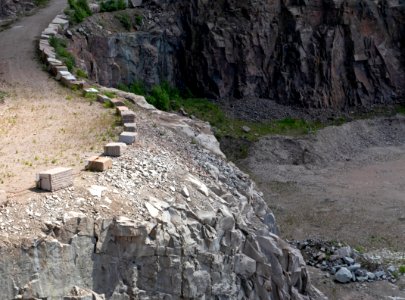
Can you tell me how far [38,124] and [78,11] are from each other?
1981cm

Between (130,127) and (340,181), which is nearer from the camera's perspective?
(130,127)

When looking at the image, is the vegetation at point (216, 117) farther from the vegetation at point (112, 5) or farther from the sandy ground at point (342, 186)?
the vegetation at point (112, 5)

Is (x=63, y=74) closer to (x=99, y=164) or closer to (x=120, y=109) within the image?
(x=120, y=109)

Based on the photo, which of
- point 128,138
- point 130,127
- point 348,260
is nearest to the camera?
point 128,138

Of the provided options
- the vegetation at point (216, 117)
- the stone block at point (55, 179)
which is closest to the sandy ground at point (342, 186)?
the vegetation at point (216, 117)

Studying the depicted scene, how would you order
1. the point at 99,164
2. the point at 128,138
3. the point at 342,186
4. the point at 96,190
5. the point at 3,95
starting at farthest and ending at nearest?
1. the point at 342,186
2. the point at 3,95
3. the point at 128,138
4. the point at 99,164
5. the point at 96,190

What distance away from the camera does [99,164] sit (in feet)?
61.0

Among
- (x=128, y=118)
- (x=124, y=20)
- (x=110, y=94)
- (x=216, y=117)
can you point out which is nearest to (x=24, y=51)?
(x=110, y=94)

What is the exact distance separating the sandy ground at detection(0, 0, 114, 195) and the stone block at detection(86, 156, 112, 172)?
1.55ft

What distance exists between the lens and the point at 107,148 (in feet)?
65.3

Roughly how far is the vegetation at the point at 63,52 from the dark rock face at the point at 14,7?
7.65m

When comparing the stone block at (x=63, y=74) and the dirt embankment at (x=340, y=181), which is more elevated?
the stone block at (x=63, y=74)

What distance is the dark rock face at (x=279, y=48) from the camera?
49.7 metres

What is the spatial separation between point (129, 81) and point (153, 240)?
3024cm
